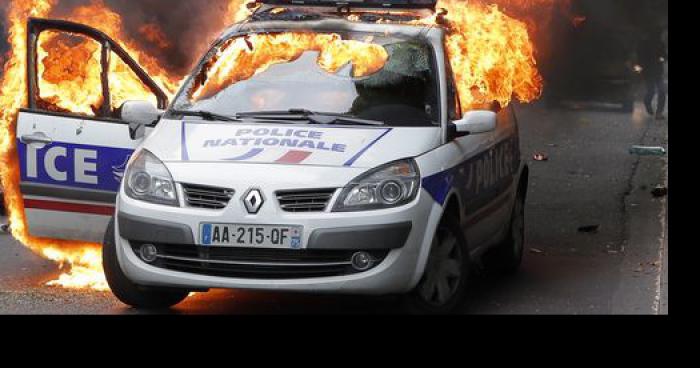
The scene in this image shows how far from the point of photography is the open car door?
8.45 m

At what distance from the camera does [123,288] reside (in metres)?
7.88

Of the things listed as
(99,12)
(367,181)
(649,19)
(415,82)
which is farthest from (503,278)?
(649,19)

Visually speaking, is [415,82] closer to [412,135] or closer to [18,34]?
[412,135]

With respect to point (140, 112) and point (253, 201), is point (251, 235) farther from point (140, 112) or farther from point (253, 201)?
point (140, 112)

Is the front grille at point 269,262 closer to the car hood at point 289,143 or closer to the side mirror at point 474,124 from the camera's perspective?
the car hood at point 289,143

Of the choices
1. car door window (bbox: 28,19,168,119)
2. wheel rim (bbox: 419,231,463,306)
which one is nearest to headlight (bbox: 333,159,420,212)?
wheel rim (bbox: 419,231,463,306)

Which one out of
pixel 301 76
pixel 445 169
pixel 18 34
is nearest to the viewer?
pixel 445 169

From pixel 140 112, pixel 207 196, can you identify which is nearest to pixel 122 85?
pixel 140 112

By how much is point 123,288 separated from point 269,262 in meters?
1.07

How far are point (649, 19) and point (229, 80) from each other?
67.4 feet

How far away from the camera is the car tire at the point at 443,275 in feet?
25.0

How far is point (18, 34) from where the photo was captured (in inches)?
365
